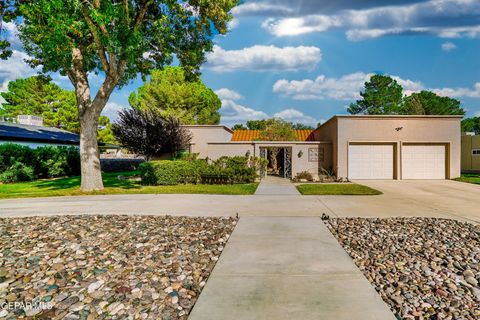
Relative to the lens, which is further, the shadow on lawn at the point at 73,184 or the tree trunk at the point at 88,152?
the shadow on lawn at the point at 73,184

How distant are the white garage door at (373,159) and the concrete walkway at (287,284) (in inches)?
519

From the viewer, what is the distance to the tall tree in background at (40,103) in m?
36.5

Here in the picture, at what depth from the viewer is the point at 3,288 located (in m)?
3.21

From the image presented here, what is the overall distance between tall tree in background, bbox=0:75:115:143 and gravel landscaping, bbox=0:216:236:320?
36037 millimetres

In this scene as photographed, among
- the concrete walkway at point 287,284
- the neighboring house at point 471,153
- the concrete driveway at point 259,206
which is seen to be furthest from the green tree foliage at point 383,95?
the concrete walkway at point 287,284

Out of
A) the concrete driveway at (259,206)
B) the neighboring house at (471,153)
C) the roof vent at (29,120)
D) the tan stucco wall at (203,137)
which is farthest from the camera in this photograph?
the roof vent at (29,120)

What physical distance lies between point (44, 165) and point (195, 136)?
9.95 m

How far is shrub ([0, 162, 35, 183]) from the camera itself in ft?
53.1

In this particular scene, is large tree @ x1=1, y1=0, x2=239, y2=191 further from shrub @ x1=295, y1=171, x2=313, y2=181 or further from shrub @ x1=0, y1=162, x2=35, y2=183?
shrub @ x1=295, y1=171, x2=313, y2=181

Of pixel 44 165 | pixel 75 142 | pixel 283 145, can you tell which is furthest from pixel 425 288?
pixel 75 142

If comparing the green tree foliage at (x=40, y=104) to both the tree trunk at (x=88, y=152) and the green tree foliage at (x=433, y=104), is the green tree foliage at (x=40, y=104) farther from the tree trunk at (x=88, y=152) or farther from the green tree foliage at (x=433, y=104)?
the green tree foliage at (x=433, y=104)

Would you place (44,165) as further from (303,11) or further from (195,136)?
(303,11)

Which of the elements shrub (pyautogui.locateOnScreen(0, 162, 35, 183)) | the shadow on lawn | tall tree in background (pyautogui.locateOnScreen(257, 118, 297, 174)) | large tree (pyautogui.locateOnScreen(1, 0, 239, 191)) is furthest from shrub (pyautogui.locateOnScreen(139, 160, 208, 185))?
tall tree in background (pyautogui.locateOnScreen(257, 118, 297, 174))

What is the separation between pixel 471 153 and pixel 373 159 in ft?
48.0
